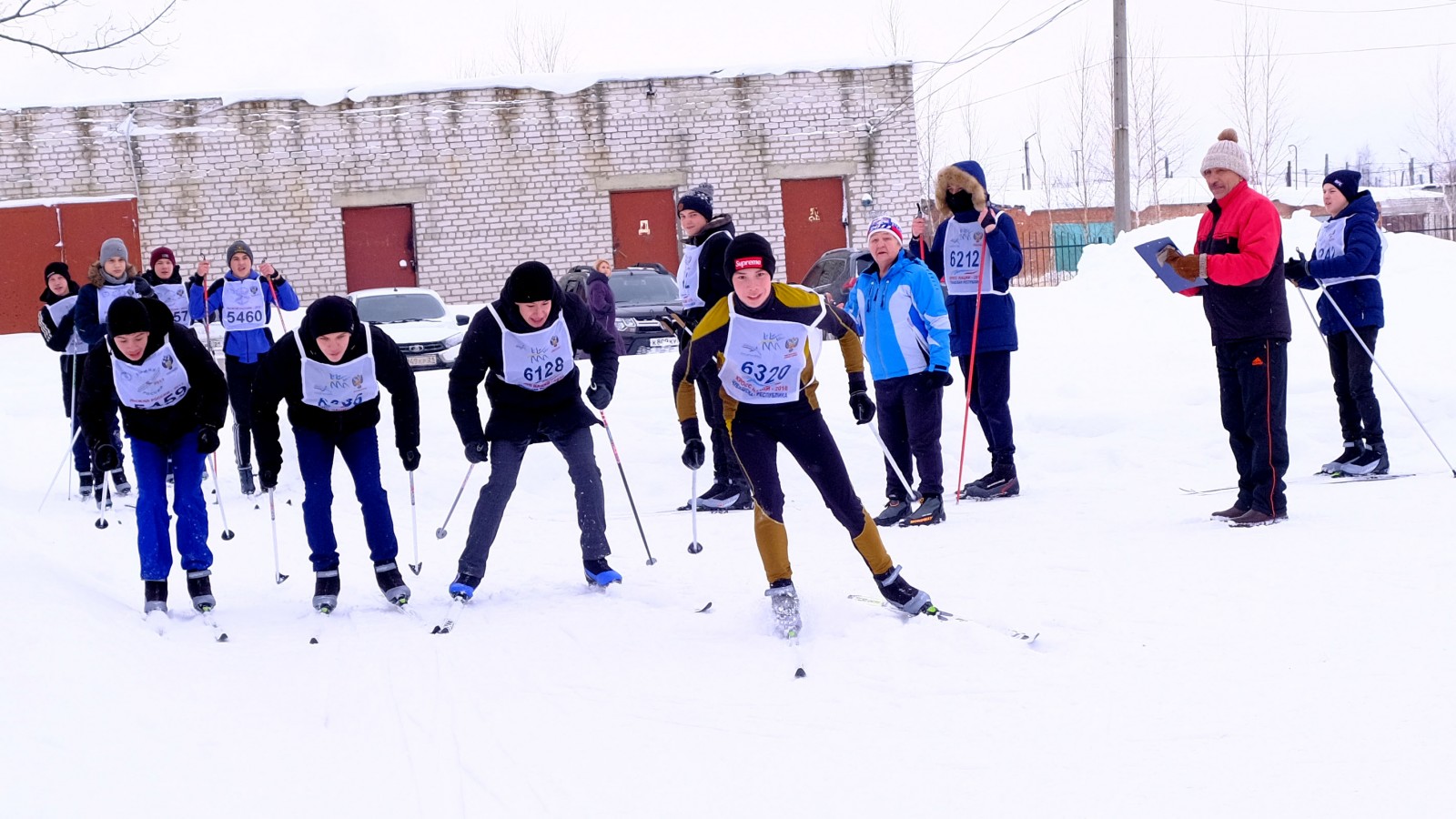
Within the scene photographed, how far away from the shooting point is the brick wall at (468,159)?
2400 centimetres

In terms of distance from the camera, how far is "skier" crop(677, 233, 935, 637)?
17.9 ft

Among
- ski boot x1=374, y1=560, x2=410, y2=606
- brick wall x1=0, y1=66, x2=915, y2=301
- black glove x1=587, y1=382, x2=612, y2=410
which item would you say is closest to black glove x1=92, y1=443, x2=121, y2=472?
ski boot x1=374, y1=560, x2=410, y2=606

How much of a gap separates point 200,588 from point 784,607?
2.92 m

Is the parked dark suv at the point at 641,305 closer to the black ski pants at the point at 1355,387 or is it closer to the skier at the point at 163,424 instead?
the black ski pants at the point at 1355,387

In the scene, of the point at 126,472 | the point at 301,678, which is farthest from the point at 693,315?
the point at 126,472

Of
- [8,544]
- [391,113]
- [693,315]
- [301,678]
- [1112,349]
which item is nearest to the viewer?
[301,678]

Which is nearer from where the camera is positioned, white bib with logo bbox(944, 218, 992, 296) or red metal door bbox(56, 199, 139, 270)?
white bib with logo bbox(944, 218, 992, 296)

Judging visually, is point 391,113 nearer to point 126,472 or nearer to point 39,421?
point 39,421

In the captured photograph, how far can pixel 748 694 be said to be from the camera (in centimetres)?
471

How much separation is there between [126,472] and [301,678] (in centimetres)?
748

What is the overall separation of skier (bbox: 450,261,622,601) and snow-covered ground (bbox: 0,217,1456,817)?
0.34 meters

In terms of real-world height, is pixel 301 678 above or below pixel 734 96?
below

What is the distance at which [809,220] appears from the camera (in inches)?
998

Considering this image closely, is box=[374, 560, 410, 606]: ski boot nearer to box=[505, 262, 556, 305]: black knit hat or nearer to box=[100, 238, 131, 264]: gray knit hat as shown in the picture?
box=[505, 262, 556, 305]: black knit hat
